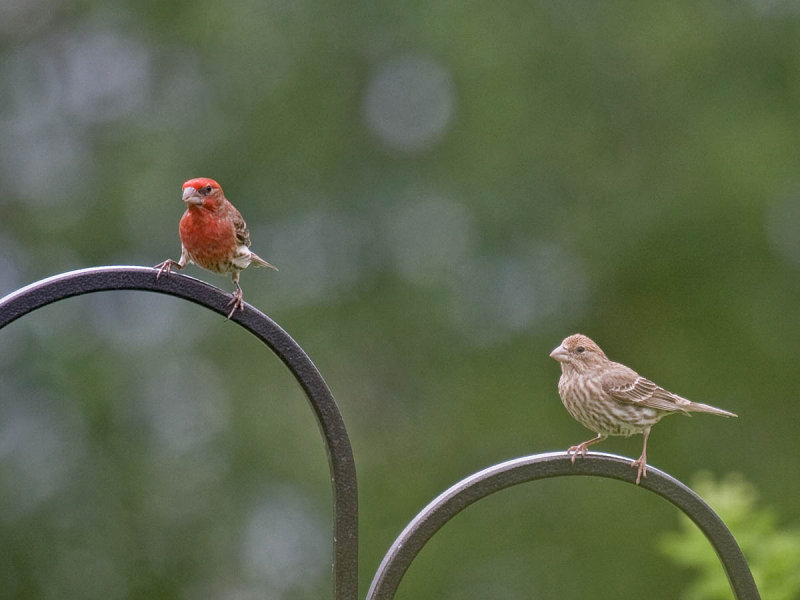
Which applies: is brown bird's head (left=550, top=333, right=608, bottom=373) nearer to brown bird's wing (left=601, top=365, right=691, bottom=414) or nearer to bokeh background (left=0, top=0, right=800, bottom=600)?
brown bird's wing (left=601, top=365, right=691, bottom=414)

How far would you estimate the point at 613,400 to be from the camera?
4105 mm

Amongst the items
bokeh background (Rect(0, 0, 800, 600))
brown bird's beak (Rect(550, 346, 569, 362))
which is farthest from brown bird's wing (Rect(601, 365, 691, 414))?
bokeh background (Rect(0, 0, 800, 600))

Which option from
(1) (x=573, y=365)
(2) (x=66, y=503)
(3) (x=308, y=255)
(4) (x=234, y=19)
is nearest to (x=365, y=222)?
(3) (x=308, y=255)

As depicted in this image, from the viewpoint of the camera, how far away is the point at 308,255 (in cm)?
859

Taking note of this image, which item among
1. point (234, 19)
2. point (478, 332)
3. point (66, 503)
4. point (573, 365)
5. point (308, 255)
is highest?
point (234, 19)

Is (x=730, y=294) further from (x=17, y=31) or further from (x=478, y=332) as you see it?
(x=17, y=31)

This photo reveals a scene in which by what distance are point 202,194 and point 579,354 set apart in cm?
162

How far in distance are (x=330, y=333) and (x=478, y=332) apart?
1.16 metres

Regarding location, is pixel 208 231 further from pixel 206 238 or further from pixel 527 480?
pixel 527 480

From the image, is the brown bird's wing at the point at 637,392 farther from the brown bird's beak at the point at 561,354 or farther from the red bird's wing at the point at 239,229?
the red bird's wing at the point at 239,229

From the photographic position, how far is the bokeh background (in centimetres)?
839

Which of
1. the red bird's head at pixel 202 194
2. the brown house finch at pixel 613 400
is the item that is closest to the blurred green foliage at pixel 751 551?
the brown house finch at pixel 613 400

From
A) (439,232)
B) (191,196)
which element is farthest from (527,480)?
(439,232)

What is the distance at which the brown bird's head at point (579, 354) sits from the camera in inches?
171
